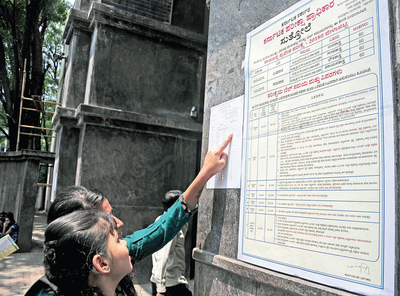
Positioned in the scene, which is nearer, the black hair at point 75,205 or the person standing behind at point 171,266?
the black hair at point 75,205

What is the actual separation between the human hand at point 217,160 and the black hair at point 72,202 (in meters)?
0.70

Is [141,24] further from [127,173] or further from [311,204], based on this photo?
[311,204]

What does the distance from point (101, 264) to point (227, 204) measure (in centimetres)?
74

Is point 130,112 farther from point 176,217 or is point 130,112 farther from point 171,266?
point 176,217

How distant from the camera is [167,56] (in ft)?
23.0

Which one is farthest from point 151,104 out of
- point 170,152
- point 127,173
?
point 127,173

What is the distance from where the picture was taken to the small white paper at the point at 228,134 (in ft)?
5.84

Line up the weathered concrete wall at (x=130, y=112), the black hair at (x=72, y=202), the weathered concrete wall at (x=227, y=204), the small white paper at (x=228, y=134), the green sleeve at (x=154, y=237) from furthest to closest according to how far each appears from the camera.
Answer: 1. the weathered concrete wall at (x=130, y=112)
2. the green sleeve at (x=154, y=237)
3. the black hair at (x=72, y=202)
4. the small white paper at (x=228, y=134)
5. the weathered concrete wall at (x=227, y=204)

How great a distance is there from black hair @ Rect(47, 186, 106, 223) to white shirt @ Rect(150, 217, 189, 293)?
1731 millimetres

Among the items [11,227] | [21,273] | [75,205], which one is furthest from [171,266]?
[11,227]
